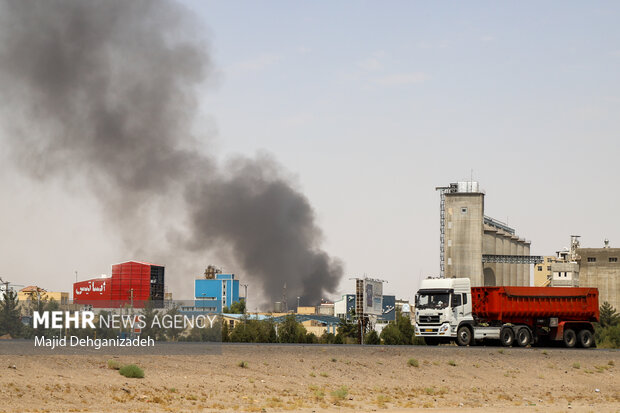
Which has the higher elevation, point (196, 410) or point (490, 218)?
point (490, 218)

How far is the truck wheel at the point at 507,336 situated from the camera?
5016 centimetres

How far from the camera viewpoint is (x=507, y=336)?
50.5 m

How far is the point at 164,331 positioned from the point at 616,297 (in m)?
128

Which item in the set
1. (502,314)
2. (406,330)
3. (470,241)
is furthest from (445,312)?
(470,241)

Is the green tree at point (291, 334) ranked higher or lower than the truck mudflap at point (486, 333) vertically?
lower

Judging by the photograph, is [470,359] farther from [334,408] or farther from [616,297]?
[616,297]

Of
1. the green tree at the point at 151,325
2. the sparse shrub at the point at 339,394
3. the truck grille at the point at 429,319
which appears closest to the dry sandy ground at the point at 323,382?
the sparse shrub at the point at 339,394

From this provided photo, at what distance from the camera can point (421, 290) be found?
50.7 m

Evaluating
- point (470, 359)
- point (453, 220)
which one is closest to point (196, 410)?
point (470, 359)

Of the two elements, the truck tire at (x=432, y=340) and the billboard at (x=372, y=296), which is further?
the billboard at (x=372, y=296)

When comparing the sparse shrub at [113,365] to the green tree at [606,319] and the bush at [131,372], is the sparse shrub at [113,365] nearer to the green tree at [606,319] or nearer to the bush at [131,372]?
the bush at [131,372]

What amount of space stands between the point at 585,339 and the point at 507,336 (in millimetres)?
6010

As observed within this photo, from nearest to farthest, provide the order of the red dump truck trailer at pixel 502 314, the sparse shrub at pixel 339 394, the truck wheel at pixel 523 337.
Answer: the sparse shrub at pixel 339 394, the red dump truck trailer at pixel 502 314, the truck wheel at pixel 523 337

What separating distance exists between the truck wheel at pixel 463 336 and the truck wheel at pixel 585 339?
26.4 ft
